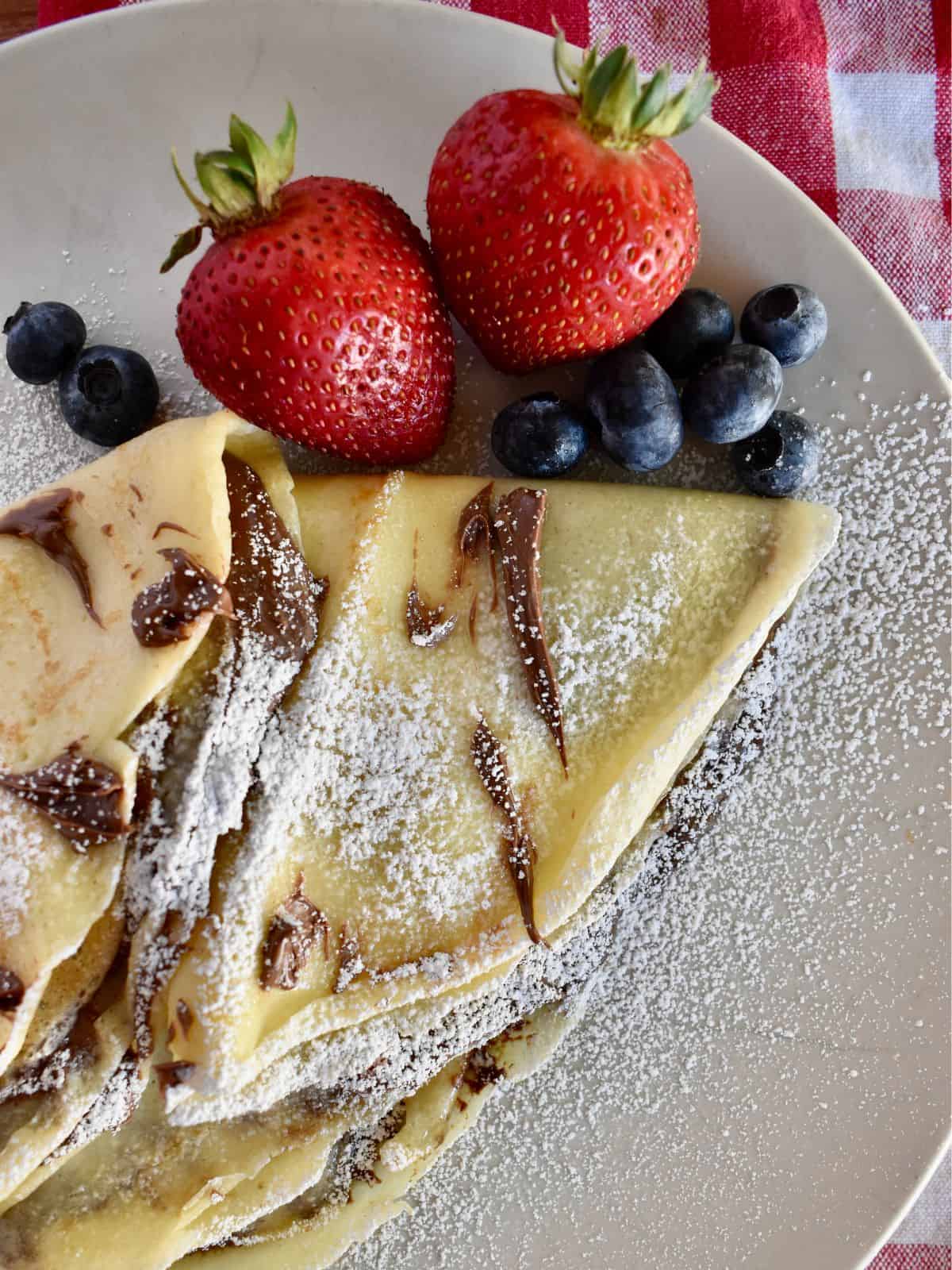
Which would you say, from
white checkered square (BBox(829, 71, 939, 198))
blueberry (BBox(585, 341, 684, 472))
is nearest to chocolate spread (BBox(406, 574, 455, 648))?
blueberry (BBox(585, 341, 684, 472))

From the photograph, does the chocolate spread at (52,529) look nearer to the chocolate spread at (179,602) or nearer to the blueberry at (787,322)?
the chocolate spread at (179,602)

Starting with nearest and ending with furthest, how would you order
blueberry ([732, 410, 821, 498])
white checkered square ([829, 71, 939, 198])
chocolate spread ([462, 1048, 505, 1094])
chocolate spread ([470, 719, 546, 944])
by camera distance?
chocolate spread ([470, 719, 546, 944]) → blueberry ([732, 410, 821, 498]) → chocolate spread ([462, 1048, 505, 1094]) → white checkered square ([829, 71, 939, 198])

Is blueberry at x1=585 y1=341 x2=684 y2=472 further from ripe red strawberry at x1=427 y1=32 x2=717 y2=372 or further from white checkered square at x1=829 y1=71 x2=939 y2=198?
white checkered square at x1=829 y1=71 x2=939 y2=198

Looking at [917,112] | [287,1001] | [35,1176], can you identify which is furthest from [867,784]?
[35,1176]

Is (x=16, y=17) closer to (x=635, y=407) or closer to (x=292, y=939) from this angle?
(x=635, y=407)

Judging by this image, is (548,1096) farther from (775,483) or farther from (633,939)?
(775,483)

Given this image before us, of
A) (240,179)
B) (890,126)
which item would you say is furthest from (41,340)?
(890,126)

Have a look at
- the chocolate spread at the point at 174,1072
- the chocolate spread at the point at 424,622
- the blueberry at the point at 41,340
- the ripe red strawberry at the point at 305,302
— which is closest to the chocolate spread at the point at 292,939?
the chocolate spread at the point at 174,1072
